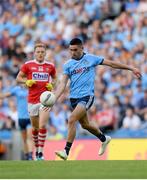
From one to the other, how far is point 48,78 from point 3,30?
12.2 metres

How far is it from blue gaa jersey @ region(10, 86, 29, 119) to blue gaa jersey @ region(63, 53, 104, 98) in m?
3.62

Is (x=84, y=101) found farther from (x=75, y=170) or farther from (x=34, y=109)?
(x=75, y=170)

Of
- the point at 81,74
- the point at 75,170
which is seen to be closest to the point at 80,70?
the point at 81,74

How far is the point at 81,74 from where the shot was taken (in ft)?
49.6

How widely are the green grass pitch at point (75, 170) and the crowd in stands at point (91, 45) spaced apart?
7.44 meters

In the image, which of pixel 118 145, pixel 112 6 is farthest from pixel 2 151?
pixel 112 6

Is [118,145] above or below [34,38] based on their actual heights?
below

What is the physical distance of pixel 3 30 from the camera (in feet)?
93.1

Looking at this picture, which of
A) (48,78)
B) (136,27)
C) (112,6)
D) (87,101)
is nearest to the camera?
(87,101)

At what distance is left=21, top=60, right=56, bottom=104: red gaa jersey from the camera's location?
54.0 feet

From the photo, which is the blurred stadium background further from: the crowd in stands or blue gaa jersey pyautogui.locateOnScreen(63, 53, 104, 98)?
blue gaa jersey pyautogui.locateOnScreen(63, 53, 104, 98)

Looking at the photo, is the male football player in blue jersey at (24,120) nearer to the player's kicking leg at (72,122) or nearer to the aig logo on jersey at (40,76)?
the aig logo on jersey at (40,76)

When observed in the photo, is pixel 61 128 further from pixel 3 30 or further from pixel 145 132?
pixel 3 30

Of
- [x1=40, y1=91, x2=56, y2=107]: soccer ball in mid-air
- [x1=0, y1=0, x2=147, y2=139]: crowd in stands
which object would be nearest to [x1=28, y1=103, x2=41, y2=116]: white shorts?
[x1=40, y1=91, x2=56, y2=107]: soccer ball in mid-air
